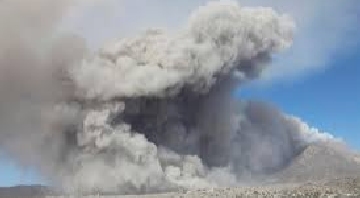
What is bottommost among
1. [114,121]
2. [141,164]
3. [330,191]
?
[330,191]

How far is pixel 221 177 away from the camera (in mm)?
147500

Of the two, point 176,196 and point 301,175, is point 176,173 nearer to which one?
point 176,196

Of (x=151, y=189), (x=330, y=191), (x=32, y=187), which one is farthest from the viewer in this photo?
(x=32, y=187)

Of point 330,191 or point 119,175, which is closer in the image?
point 330,191

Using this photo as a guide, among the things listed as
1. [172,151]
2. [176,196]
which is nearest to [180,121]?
[172,151]

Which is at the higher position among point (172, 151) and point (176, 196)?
point (172, 151)

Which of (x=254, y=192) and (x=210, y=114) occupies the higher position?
(x=210, y=114)

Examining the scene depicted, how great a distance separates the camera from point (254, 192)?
10988cm

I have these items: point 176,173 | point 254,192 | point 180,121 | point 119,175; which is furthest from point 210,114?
point 254,192

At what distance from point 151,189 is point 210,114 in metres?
25.1

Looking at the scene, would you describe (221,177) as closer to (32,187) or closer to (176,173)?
(176,173)

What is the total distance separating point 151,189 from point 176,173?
27.0 ft

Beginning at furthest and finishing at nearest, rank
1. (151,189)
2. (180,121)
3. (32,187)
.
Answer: (32,187), (180,121), (151,189)

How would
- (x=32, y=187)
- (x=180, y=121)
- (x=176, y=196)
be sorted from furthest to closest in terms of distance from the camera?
(x=32, y=187)
(x=180, y=121)
(x=176, y=196)
